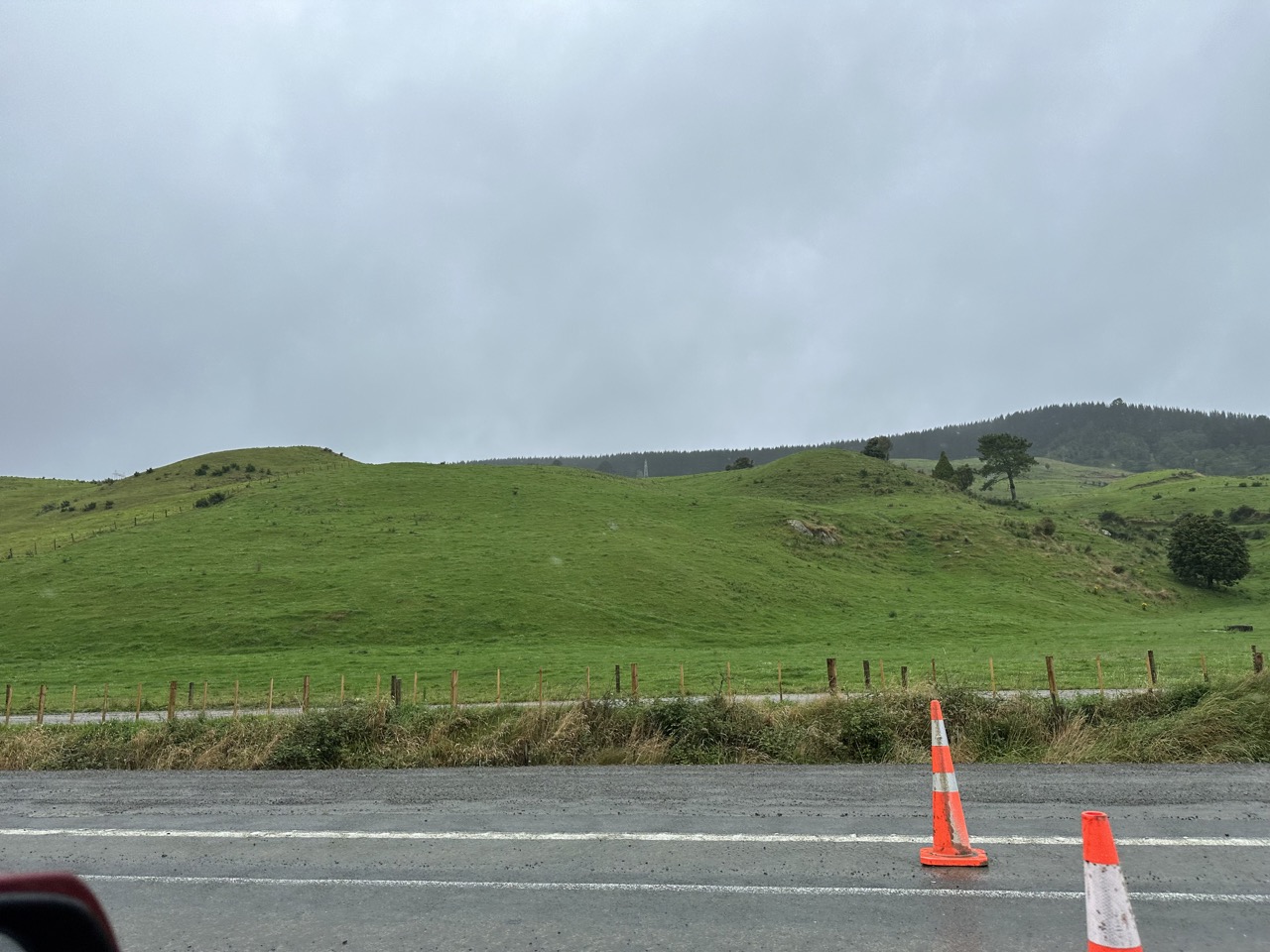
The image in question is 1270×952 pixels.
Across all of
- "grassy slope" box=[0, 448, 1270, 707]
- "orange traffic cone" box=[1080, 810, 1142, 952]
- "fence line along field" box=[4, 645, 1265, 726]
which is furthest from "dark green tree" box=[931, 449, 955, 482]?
"orange traffic cone" box=[1080, 810, 1142, 952]

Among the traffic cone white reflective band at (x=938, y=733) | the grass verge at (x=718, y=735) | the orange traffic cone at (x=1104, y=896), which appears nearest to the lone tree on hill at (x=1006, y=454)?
the grass verge at (x=718, y=735)

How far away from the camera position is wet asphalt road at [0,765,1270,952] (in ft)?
18.7

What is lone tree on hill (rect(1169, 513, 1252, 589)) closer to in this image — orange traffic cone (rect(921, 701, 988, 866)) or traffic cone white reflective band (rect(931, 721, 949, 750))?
traffic cone white reflective band (rect(931, 721, 949, 750))

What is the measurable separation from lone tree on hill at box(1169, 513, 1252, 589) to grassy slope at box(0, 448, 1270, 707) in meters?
1.93

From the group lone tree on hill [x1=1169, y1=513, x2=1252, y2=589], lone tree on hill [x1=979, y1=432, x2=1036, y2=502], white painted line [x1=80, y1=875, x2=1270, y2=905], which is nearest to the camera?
white painted line [x1=80, y1=875, x2=1270, y2=905]

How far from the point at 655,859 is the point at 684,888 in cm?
89

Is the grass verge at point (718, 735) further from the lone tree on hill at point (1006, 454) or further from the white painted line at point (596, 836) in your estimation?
the lone tree on hill at point (1006, 454)

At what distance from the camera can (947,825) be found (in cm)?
708

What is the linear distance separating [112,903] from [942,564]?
7192 centimetres

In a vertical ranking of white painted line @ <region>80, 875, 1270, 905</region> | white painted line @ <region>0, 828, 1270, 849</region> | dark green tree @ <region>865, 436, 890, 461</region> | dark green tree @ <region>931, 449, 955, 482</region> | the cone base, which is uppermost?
dark green tree @ <region>865, 436, 890, 461</region>

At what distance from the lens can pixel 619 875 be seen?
22.8 feet

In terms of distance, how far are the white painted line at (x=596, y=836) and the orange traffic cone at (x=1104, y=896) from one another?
3703 mm

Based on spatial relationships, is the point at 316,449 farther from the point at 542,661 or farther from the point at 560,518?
the point at 542,661

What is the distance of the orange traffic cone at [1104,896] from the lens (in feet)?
13.0
